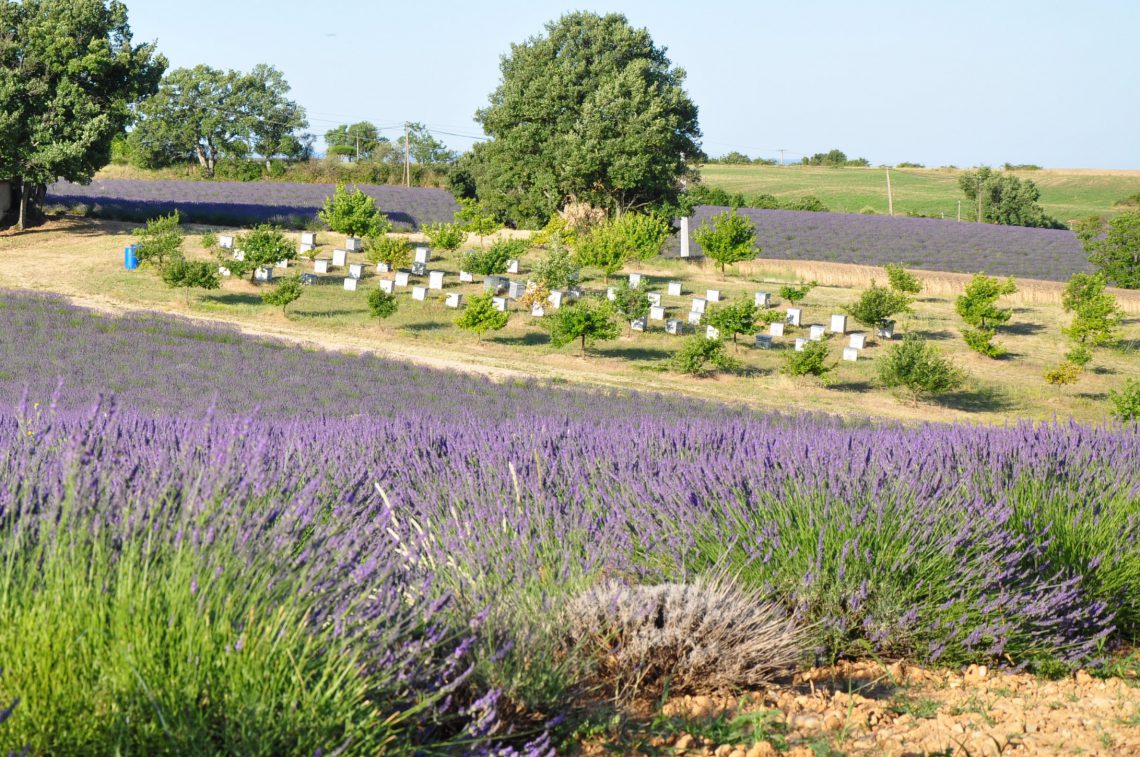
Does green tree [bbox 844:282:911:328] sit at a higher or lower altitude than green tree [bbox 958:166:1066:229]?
lower

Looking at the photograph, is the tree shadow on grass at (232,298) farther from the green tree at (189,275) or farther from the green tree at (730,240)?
the green tree at (730,240)

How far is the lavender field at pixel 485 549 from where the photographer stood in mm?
2771

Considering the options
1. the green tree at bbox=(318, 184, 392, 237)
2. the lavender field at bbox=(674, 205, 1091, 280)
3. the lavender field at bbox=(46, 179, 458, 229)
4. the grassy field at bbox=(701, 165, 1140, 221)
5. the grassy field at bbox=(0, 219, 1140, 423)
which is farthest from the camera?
the grassy field at bbox=(701, 165, 1140, 221)

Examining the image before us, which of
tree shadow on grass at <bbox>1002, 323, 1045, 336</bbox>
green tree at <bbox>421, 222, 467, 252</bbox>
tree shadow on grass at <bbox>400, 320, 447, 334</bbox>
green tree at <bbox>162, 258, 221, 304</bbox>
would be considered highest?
green tree at <bbox>421, 222, 467, 252</bbox>

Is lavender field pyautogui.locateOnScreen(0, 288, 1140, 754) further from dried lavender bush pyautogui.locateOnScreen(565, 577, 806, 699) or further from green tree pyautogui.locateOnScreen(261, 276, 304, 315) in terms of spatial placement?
green tree pyautogui.locateOnScreen(261, 276, 304, 315)

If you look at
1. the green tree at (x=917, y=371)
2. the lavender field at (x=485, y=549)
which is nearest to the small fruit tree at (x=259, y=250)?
the green tree at (x=917, y=371)

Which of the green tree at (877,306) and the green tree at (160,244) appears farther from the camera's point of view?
the green tree at (160,244)

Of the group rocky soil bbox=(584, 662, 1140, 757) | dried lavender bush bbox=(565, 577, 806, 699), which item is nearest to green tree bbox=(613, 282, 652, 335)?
rocky soil bbox=(584, 662, 1140, 757)

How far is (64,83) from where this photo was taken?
1172 inches

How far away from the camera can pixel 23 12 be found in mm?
30953

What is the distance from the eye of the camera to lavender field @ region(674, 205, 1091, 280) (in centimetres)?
3875

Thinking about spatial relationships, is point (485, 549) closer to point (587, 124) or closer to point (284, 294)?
point (284, 294)

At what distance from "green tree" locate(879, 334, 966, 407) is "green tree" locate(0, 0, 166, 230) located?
71.7 ft

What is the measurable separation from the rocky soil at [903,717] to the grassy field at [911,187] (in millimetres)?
64212
